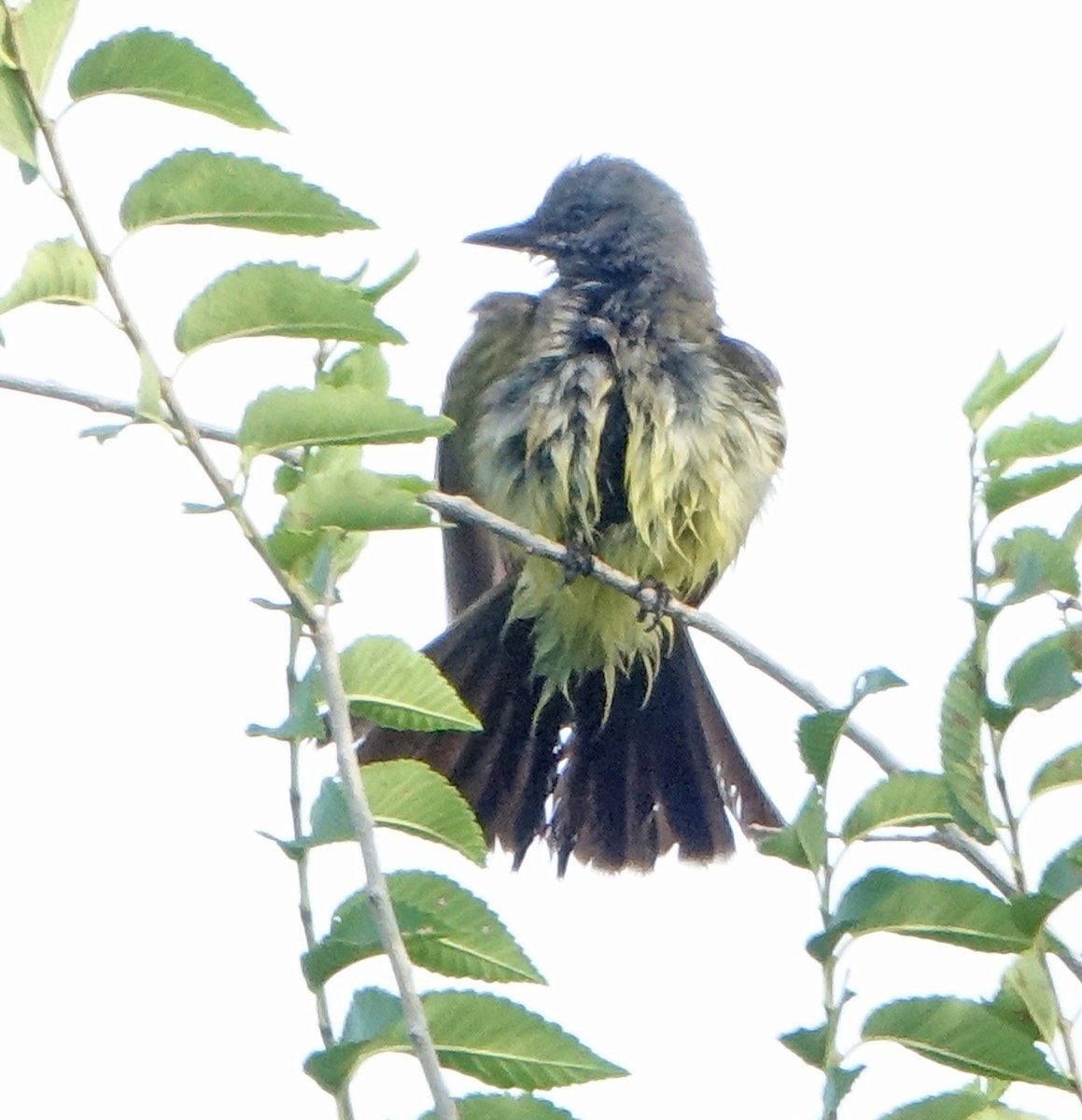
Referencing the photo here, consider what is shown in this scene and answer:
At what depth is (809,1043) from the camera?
6.44ft

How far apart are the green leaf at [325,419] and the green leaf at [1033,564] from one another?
68 centimetres

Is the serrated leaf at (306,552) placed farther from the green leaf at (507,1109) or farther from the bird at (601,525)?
the bird at (601,525)

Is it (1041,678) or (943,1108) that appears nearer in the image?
(943,1108)

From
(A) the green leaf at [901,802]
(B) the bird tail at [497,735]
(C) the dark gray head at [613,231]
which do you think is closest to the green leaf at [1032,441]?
(A) the green leaf at [901,802]

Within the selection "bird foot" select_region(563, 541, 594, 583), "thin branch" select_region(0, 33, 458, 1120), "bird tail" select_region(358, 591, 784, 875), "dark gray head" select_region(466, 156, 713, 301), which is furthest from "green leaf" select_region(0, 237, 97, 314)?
"dark gray head" select_region(466, 156, 713, 301)

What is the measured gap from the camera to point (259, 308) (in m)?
2.22

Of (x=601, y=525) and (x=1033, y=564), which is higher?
(x=601, y=525)

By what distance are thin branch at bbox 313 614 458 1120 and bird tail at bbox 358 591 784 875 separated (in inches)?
150

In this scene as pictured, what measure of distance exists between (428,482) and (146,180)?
1.64ft

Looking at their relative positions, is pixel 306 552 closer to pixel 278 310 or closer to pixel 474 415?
pixel 278 310

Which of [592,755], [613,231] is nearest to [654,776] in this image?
[592,755]

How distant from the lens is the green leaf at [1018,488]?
2414 mm

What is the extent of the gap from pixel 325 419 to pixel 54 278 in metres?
0.33

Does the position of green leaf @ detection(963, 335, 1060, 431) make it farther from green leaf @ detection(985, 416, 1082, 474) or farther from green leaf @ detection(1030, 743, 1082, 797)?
green leaf @ detection(1030, 743, 1082, 797)
